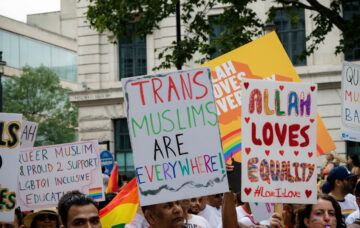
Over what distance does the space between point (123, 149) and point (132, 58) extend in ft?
11.5

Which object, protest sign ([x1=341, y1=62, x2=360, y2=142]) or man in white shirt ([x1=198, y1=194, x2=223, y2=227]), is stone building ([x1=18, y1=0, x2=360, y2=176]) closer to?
protest sign ([x1=341, y1=62, x2=360, y2=142])

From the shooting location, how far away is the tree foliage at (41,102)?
136ft

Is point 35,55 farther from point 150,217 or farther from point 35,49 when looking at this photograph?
point 150,217

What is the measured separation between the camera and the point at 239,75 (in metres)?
7.40

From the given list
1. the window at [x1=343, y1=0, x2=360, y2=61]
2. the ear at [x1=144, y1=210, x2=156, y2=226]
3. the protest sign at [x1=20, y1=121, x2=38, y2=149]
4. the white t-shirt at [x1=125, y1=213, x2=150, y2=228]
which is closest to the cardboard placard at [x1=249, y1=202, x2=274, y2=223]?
the white t-shirt at [x1=125, y1=213, x2=150, y2=228]

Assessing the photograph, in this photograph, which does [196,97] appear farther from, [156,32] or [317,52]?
[156,32]

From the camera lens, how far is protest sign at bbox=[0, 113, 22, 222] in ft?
18.4

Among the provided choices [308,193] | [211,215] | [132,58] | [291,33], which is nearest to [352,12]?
[291,33]

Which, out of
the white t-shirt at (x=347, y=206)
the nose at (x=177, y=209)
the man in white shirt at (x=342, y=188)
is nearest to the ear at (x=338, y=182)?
the man in white shirt at (x=342, y=188)

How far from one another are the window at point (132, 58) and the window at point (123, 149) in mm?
1969

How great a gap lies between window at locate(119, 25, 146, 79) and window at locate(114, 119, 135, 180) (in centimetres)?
197

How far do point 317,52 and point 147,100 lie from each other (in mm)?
18114

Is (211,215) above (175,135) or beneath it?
beneath

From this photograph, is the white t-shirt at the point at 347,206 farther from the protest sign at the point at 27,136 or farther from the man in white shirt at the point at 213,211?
the protest sign at the point at 27,136
